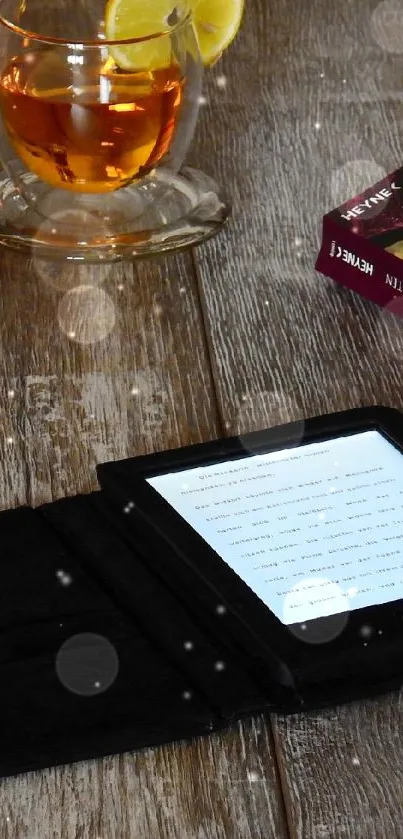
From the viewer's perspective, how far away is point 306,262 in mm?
983

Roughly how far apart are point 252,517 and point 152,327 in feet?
0.84

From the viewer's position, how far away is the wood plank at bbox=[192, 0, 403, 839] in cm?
60

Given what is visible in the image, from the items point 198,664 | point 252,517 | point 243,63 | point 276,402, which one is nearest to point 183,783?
point 198,664

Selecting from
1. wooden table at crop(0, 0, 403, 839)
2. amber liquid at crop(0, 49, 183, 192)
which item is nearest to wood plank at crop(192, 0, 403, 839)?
wooden table at crop(0, 0, 403, 839)

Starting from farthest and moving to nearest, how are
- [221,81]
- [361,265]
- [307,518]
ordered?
[221,81], [361,265], [307,518]

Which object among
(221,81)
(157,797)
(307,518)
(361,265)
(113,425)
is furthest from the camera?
(221,81)

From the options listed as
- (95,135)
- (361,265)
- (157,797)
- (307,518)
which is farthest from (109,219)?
(157,797)

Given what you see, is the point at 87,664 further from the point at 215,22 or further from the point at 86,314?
the point at 215,22

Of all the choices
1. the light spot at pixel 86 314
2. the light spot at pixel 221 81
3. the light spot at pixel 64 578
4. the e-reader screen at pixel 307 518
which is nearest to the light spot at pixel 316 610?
the e-reader screen at pixel 307 518

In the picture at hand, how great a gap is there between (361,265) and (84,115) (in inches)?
9.0

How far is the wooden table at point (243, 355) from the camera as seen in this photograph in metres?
0.58

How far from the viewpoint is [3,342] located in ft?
2.96

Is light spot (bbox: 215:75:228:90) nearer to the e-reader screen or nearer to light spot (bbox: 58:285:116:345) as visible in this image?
light spot (bbox: 58:285:116:345)

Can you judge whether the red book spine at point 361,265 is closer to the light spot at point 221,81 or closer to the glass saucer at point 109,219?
the glass saucer at point 109,219
